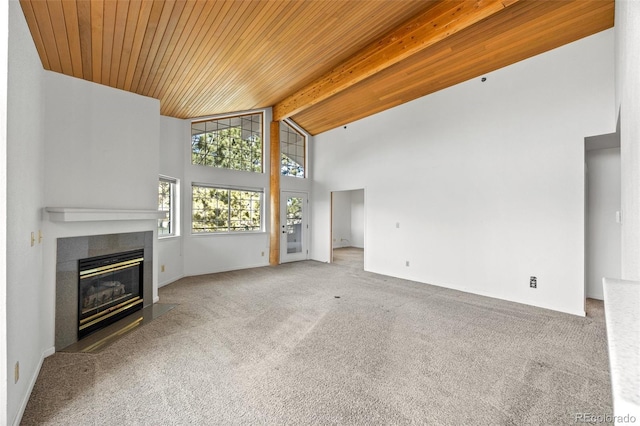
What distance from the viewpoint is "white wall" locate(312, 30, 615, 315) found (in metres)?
3.66

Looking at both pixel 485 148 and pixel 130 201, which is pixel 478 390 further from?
pixel 130 201

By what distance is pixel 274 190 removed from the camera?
22.2ft

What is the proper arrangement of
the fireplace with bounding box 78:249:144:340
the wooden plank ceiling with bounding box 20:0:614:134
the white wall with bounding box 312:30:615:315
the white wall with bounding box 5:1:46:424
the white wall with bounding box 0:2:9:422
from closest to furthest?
the white wall with bounding box 0:2:9:422 < the white wall with bounding box 5:1:46:424 < the wooden plank ceiling with bounding box 20:0:614:134 < the fireplace with bounding box 78:249:144:340 < the white wall with bounding box 312:30:615:315


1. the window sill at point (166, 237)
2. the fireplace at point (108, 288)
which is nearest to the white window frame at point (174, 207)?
the window sill at point (166, 237)

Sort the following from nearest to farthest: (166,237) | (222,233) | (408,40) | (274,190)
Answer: (408,40), (166,237), (222,233), (274,190)

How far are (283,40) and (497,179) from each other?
3672mm

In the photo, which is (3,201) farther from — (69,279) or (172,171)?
(172,171)

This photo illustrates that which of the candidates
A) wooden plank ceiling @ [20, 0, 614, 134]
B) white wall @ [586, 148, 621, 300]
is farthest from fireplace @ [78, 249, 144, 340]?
white wall @ [586, 148, 621, 300]

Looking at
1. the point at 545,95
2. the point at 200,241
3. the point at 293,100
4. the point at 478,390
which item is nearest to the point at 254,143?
the point at 293,100

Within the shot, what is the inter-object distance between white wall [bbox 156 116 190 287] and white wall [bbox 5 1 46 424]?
7.95 feet

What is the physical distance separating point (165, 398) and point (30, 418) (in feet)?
2.59

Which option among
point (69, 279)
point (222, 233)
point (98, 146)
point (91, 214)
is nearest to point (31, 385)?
point (69, 279)

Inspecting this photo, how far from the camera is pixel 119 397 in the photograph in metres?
2.02

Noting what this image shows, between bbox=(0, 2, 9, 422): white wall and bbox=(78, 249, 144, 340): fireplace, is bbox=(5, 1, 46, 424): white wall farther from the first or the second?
bbox=(78, 249, 144, 340): fireplace
